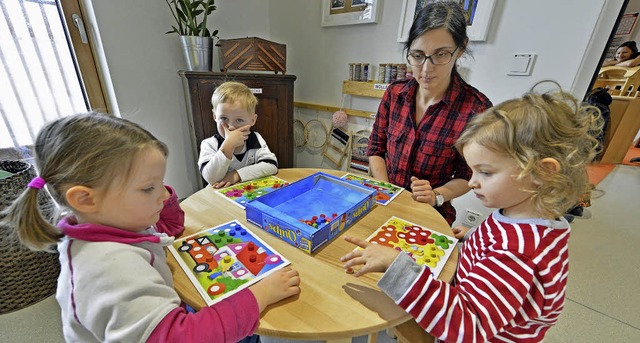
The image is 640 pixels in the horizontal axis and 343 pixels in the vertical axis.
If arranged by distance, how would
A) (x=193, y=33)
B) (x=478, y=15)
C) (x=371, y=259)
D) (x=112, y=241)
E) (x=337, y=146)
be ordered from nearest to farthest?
(x=112, y=241) < (x=371, y=259) < (x=478, y=15) < (x=193, y=33) < (x=337, y=146)

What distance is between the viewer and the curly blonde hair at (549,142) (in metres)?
0.54

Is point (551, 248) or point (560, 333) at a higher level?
point (551, 248)

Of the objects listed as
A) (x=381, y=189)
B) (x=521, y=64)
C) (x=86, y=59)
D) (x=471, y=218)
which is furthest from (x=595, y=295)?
(x=86, y=59)

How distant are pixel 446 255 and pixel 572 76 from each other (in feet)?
4.73

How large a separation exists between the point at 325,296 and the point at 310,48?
229 centimetres

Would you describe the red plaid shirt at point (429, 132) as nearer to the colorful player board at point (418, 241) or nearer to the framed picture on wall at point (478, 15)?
the colorful player board at point (418, 241)

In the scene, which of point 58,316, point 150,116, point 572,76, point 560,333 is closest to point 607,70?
point 572,76

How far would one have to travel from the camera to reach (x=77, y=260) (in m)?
0.45

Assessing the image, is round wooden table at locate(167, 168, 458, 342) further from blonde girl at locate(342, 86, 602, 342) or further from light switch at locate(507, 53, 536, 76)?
light switch at locate(507, 53, 536, 76)

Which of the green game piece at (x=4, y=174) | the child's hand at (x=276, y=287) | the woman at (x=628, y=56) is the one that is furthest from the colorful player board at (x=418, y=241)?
the woman at (x=628, y=56)

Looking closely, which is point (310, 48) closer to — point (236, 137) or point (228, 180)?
point (236, 137)

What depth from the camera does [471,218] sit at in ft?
6.04

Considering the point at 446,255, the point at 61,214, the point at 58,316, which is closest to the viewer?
the point at 61,214

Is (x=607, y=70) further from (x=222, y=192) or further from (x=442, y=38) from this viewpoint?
(x=222, y=192)
